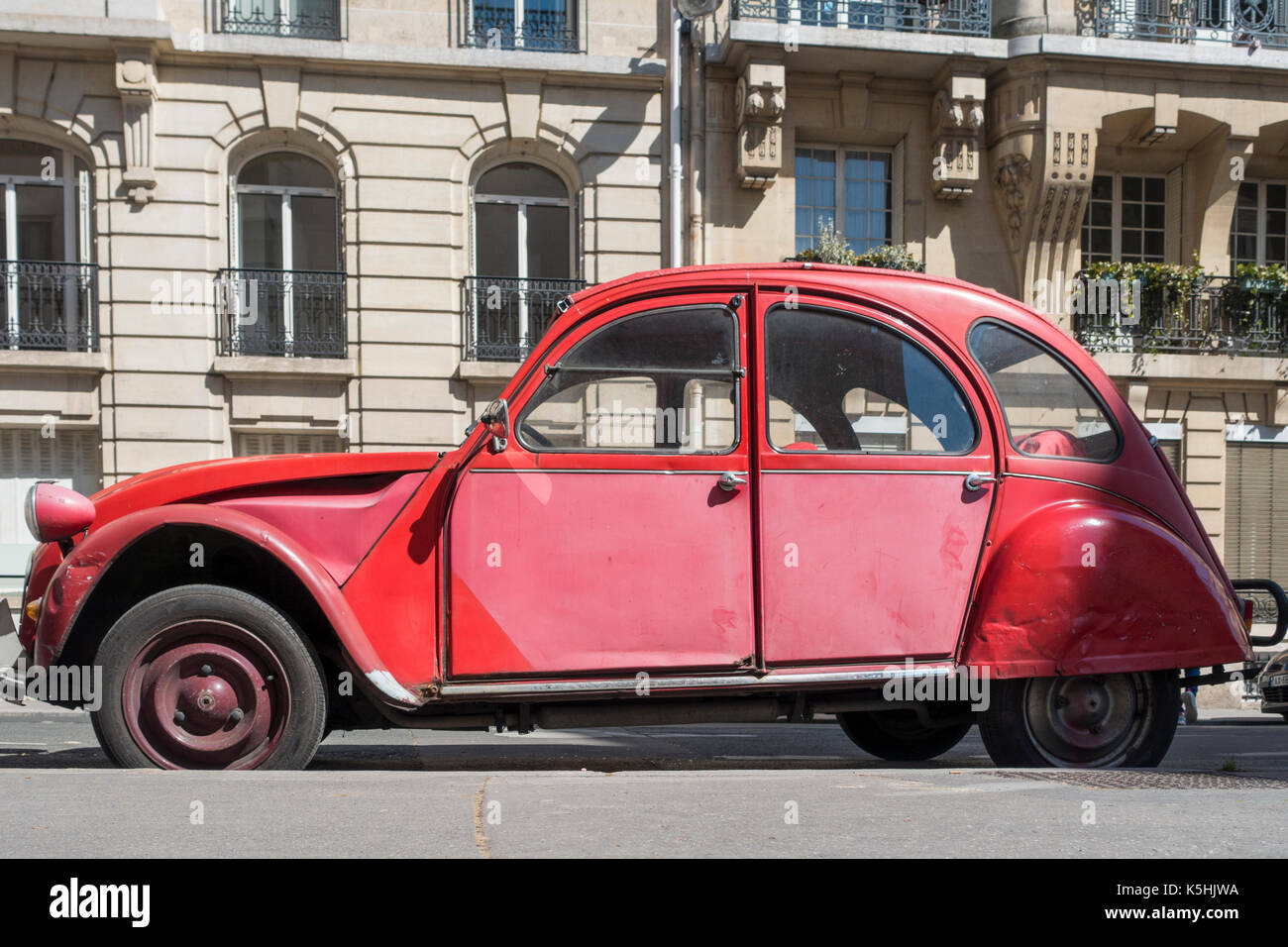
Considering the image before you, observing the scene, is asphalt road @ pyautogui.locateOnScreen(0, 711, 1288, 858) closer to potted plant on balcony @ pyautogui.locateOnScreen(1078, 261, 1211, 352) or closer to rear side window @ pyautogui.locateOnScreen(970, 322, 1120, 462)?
rear side window @ pyautogui.locateOnScreen(970, 322, 1120, 462)

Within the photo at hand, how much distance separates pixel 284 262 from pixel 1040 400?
44.4 ft

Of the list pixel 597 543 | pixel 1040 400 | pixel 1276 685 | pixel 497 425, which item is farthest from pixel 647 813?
pixel 1276 685

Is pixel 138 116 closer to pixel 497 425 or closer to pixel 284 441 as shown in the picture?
pixel 284 441

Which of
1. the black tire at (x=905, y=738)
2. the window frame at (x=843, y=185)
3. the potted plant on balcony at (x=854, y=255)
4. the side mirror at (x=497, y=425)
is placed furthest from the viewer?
the window frame at (x=843, y=185)

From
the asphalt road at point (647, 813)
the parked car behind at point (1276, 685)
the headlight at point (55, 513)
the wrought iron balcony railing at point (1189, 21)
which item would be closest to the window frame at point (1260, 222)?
the wrought iron balcony railing at point (1189, 21)

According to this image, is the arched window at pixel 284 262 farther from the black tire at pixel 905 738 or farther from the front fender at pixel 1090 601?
the front fender at pixel 1090 601

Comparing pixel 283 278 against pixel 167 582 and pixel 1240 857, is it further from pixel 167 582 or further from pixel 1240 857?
pixel 1240 857

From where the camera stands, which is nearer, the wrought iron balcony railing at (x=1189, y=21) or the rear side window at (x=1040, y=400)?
the rear side window at (x=1040, y=400)

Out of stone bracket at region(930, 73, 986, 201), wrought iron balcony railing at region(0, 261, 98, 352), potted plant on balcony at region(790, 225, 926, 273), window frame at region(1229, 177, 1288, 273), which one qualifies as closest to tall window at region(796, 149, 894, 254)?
potted plant on balcony at region(790, 225, 926, 273)

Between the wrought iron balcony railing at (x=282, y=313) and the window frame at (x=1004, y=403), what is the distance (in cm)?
1251

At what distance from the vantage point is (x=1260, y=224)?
19.7 meters

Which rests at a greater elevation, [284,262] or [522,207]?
[522,207]

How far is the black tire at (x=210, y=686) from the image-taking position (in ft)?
16.1

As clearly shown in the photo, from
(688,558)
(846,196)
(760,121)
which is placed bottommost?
(688,558)
